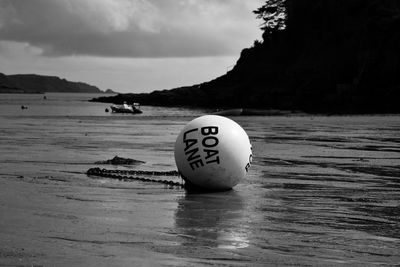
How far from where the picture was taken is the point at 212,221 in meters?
11.3

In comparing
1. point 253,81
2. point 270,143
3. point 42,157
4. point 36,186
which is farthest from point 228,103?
point 36,186

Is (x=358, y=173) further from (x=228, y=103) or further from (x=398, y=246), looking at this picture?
(x=228, y=103)

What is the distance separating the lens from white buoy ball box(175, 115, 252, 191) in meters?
13.8

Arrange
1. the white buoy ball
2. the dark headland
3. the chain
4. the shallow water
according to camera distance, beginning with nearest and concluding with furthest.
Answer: the shallow water
the white buoy ball
the chain
the dark headland

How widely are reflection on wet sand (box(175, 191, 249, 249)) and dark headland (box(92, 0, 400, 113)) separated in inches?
2598

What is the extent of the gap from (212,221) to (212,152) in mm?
2614

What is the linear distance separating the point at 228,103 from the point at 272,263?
323 ft

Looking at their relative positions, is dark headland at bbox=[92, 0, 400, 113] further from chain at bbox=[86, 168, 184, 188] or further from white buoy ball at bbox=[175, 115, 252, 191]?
white buoy ball at bbox=[175, 115, 252, 191]

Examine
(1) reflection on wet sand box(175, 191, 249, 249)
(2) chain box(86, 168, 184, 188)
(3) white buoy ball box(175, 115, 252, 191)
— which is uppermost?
(3) white buoy ball box(175, 115, 252, 191)

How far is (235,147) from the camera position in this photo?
14.0 m

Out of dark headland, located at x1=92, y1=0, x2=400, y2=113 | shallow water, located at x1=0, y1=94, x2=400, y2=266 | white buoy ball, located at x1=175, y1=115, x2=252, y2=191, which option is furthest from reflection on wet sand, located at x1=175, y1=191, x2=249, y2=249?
dark headland, located at x1=92, y1=0, x2=400, y2=113

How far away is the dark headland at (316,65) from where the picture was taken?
300ft

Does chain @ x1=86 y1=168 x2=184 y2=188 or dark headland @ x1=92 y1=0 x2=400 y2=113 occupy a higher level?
dark headland @ x1=92 y1=0 x2=400 y2=113

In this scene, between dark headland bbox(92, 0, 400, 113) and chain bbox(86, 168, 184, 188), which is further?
dark headland bbox(92, 0, 400, 113)
